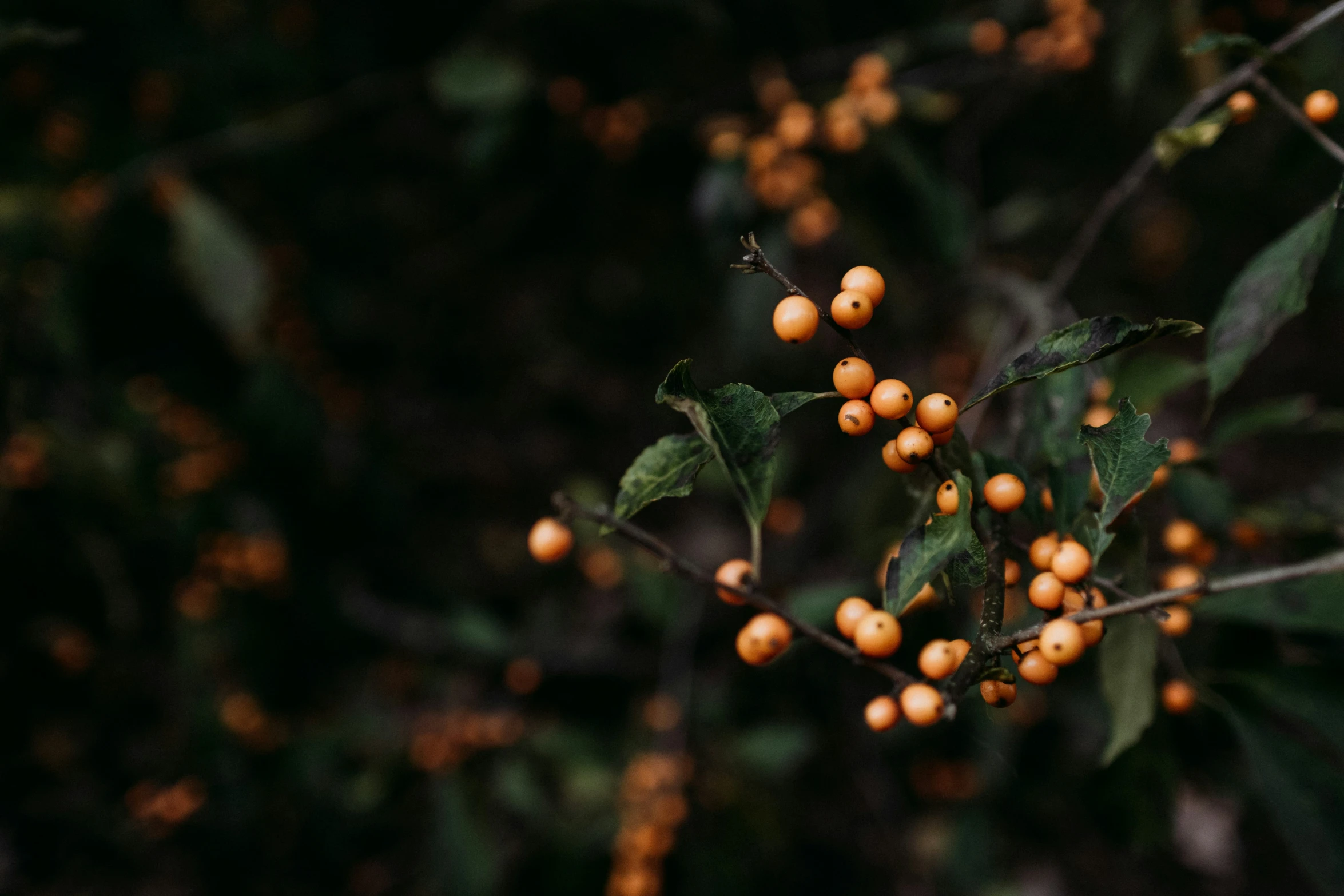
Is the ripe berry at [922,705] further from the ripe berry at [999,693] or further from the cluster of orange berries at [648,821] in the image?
the cluster of orange berries at [648,821]

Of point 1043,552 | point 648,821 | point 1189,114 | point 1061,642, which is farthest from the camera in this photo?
point 648,821

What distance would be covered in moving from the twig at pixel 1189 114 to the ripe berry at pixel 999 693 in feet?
2.08

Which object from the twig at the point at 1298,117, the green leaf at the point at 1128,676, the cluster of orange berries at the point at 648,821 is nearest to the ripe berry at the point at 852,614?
the green leaf at the point at 1128,676

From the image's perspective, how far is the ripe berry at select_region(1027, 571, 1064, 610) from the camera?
524 millimetres

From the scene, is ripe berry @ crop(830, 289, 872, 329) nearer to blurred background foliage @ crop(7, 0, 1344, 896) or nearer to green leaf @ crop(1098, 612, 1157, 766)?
green leaf @ crop(1098, 612, 1157, 766)

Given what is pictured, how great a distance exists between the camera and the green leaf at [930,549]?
0.48 m

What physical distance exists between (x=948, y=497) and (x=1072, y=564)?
0.10m

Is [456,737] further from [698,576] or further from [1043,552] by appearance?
[1043,552]

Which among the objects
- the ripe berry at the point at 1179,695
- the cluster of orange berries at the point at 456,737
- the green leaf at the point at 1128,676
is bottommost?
the cluster of orange berries at the point at 456,737

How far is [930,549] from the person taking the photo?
0.50m

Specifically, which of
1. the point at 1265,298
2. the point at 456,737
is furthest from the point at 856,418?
the point at 456,737

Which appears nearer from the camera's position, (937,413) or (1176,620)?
(937,413)

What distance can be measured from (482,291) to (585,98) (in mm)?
971

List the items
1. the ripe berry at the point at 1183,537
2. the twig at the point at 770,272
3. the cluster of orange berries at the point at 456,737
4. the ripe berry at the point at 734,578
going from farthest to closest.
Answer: the cluster of orange berries at the point at 456,737
the ripe berry at the point at 1183,537
the ripe berry at the point at 734,578
the twig at the point at 770,272
